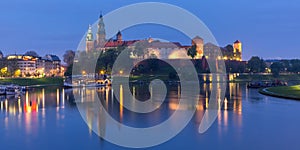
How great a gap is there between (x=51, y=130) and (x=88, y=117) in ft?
14.0

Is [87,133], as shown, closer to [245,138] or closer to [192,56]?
[245,138]

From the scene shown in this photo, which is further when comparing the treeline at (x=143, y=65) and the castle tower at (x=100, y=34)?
the castle tower at (x=100, y=34)

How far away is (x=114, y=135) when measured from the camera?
15.7 m

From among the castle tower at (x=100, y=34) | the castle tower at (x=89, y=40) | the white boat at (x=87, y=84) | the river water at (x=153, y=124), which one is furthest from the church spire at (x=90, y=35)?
the river water at (x=153, y=124)

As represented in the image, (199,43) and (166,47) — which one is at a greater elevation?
(199,43)

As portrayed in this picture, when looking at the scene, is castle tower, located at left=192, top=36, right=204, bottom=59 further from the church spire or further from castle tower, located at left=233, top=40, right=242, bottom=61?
the church spire

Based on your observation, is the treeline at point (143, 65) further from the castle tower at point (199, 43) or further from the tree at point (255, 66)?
the castle tower at point (199, 43)

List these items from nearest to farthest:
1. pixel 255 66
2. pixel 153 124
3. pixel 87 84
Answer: pixel 153 124 → pixel 87 84 → pixel 255 66

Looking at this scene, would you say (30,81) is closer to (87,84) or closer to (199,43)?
(87,84)

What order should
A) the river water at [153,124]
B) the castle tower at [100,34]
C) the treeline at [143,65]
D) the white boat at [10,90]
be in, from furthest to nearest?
the castle tower at [100,34] < the treeline at [143,65] < the white boat at [10,90] < the river water at [153,124]

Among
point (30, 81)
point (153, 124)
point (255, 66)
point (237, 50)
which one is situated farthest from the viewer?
point (237, 50)

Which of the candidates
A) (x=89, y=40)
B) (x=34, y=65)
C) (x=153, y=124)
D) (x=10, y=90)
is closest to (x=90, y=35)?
(x=89, y=40)

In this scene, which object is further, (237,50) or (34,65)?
(237,50)

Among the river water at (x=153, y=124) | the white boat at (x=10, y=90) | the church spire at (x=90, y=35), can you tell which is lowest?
the river water at (x=153, y=124)
